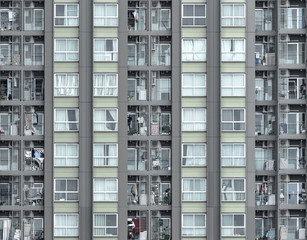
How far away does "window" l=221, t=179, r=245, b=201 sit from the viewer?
47062 mm

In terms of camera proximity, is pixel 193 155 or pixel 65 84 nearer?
pixel 193 155

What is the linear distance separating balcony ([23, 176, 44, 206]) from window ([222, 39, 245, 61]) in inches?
640

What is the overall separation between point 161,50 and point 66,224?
14.5 meters

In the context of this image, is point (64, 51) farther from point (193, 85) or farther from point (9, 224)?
point (9, 224)

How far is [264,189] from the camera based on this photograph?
47.8m

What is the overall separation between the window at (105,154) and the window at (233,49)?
10.4m

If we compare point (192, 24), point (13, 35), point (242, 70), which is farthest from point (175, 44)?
point (13, 35)

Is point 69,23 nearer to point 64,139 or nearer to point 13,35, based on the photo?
point 13,35

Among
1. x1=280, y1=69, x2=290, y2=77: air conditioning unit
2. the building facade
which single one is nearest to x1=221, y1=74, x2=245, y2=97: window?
the building facade

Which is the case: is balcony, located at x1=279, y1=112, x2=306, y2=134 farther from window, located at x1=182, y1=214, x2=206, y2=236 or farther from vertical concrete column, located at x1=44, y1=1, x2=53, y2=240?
vertical concrete column, located at x1=44, y1=1, x2=53, y2=240

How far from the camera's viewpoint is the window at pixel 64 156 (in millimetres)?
47250

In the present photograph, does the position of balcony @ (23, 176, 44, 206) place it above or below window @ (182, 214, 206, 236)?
above

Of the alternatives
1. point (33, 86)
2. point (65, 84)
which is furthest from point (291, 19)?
point (33, 86)

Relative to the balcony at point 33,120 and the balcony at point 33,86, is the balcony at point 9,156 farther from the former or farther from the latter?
the balcony at point 33,86
